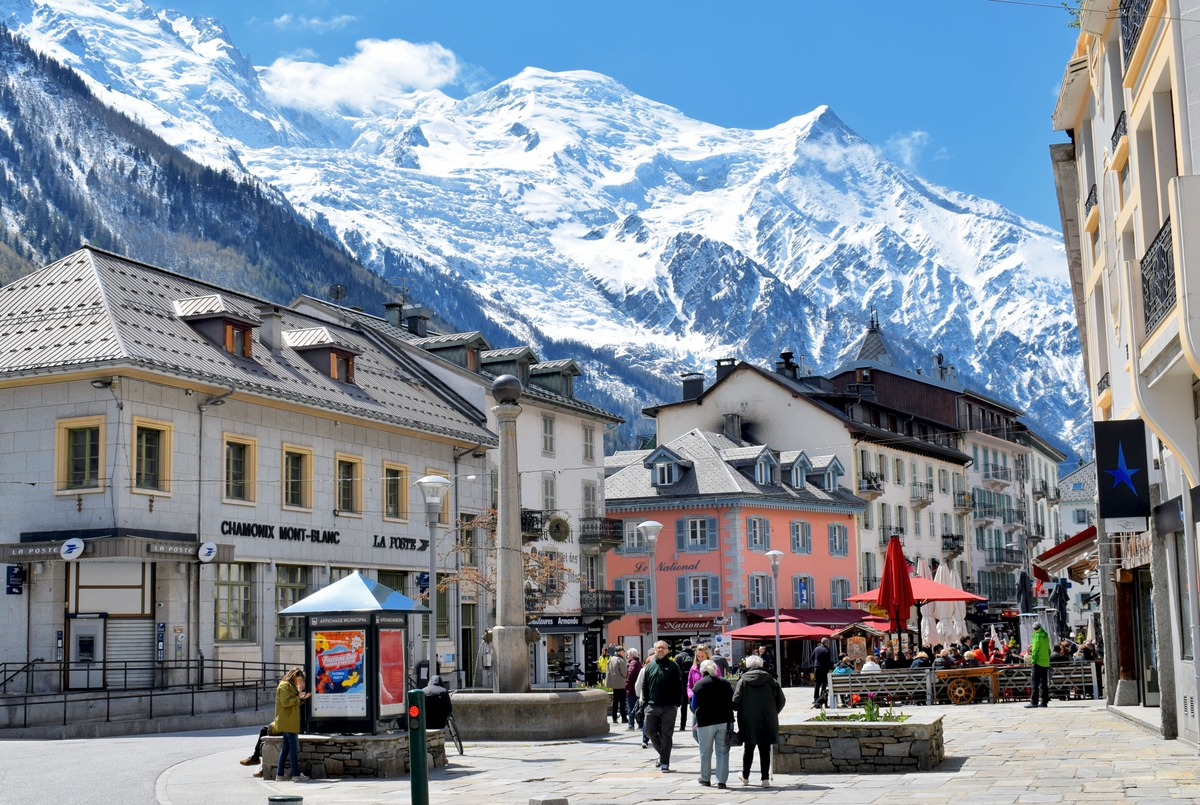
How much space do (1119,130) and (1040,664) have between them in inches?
475

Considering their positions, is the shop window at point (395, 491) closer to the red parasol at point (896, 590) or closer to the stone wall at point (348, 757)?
the red parasol at point (896, 590)

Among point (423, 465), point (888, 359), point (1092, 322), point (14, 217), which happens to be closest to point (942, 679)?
point (1092, 322)

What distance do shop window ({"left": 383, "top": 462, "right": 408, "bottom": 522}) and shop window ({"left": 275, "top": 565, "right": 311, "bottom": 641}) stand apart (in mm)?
4307

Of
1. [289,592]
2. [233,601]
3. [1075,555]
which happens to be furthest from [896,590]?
[233,601]

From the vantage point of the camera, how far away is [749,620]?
5969 centimetres

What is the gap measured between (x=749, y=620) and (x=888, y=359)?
140 feet

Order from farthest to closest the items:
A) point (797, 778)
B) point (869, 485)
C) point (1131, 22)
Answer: point (869, 485) < point (1131, 22) < point (797, 778)

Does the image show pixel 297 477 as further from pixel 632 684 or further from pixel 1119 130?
pixel 1119 130

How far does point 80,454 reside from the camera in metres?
32.4

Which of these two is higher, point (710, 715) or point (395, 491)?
point (395, 491)

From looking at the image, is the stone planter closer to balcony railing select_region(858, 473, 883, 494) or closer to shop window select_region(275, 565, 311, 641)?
shop window select_region(275, 565, 311, 641)

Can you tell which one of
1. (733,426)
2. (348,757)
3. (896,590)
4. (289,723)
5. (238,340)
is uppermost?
(733,426)


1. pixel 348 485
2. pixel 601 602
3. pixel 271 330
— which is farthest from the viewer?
pixel 601 602

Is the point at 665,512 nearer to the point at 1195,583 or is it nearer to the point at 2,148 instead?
the point at 1195,583
